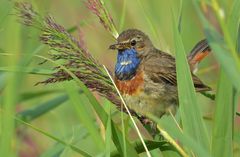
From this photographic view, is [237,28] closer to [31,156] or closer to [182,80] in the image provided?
[182,80]

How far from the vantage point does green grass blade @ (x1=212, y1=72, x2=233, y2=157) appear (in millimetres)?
2730

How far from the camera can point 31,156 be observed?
14.3 ft

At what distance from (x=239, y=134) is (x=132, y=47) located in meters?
1.38

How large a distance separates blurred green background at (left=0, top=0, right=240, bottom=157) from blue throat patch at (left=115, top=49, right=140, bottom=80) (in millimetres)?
148

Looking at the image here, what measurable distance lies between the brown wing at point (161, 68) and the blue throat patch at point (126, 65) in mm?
100

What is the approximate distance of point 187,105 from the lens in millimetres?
2836

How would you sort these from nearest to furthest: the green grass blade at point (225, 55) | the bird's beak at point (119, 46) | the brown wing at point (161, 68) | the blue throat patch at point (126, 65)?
the green grass blade at point (225, 55) < the bird's beak at point (119, 46) < the blue throat patch at point (126, 65) < the brown wing at point (161, 68)

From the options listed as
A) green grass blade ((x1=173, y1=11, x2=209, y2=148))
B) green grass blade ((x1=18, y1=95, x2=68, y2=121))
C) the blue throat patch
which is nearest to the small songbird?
the blue throat patch

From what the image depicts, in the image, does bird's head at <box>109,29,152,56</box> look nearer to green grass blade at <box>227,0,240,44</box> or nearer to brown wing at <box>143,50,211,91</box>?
brown wing at <box>143,50,211,91</box>

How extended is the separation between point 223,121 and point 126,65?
1.47 meters

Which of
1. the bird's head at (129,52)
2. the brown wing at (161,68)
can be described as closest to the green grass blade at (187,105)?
the bird's head at (129,52)

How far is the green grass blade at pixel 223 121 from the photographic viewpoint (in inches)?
107

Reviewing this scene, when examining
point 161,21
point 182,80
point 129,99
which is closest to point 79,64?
point 182,80

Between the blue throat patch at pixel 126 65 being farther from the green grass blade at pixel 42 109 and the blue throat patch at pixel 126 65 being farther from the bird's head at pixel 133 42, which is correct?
the green grass blade at pixel 42 109
